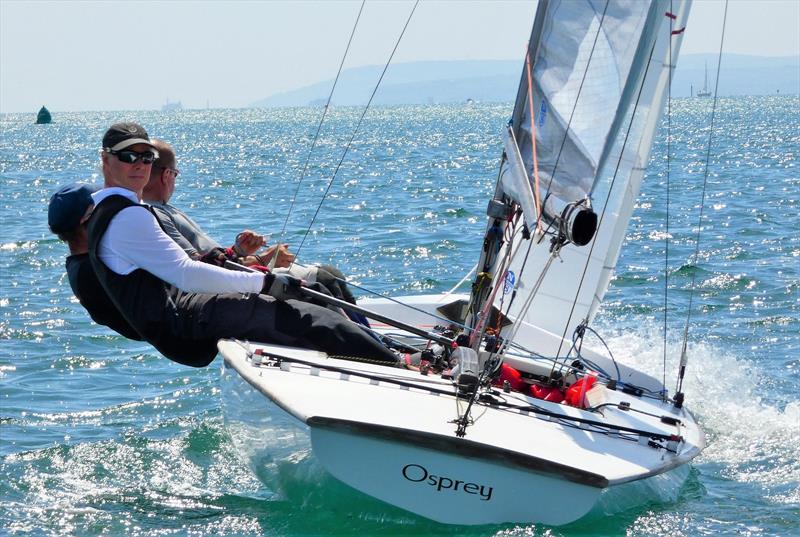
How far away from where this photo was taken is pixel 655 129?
7023mm

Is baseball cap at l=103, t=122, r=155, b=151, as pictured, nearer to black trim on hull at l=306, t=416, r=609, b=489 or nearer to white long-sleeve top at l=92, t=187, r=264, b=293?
white long-sleeve top at l=92, t=187, r=264, b=293

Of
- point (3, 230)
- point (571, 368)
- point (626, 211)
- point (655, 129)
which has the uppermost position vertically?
point (655, 129)

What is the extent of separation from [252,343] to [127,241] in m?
0.77

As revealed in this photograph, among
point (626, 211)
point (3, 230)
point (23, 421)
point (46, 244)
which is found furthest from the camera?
point (3, 230)

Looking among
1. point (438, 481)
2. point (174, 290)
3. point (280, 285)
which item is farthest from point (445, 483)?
point (174, 290)

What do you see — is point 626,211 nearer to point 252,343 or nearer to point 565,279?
point 565,279

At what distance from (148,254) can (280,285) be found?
1.95ft

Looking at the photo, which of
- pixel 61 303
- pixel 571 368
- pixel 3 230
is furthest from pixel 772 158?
pixel 571 368

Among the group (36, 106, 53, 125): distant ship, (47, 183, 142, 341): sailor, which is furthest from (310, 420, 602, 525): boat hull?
(36, 106, 53, 125): distant ship

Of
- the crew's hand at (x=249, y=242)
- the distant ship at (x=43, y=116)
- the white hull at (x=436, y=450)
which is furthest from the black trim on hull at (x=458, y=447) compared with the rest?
the distant ship at (x=43, y=116)

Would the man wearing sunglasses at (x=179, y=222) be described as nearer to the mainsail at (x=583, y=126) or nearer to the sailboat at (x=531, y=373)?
the sailboat at (x=531, y=373)

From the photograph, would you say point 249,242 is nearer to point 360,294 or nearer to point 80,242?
point 80,242

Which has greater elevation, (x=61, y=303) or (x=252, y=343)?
(x=252, y=343)

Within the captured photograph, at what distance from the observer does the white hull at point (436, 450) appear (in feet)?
14.3
